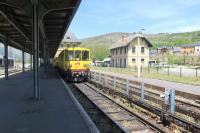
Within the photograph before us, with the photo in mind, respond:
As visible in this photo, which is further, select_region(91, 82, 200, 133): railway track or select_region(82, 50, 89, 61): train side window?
select_region(82, 50, 89, 61): train side window

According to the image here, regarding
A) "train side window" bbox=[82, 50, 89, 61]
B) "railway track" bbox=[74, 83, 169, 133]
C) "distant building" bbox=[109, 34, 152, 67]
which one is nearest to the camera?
"railway track" bbox=[74, 83, 169, 133]

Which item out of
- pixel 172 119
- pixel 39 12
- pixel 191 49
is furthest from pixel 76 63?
pixel 191 49

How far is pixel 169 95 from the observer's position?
12.3 metres

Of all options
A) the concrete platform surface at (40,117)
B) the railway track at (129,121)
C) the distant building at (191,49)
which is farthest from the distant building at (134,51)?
the concrete platform surface at (40,117)

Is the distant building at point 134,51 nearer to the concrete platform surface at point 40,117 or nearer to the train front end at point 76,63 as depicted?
the train front end at point 76,63

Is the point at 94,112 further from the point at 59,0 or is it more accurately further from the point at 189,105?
the point at 59,0

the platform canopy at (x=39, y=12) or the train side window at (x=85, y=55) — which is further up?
the platform canopy at (x=39, y=12)

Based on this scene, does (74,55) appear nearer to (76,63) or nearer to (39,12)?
(76,63)

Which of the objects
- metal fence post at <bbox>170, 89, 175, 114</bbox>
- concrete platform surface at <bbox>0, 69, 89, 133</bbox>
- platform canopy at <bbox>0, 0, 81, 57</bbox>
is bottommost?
concrete platform surface at <bbox>0, 69, 89, 133</bbox>

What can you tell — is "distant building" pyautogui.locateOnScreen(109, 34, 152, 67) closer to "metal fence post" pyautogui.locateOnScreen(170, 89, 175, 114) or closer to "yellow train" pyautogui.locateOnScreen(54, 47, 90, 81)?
"yellow train" pyautogui.locateOnScreen(54, 47, 90, 81)

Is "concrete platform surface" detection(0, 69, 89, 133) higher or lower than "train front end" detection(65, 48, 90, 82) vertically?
lower

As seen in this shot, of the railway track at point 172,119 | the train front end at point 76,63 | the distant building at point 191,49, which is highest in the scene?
the distant building at point 191,49

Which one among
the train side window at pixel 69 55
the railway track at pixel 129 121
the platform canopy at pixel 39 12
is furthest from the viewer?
the train side window at pixel 69 55

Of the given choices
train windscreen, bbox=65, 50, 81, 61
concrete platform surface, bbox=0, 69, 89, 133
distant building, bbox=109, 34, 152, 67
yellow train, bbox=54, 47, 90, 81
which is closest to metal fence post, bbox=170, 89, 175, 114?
concrete platform surface, bbox=0, 69, 89, 133
